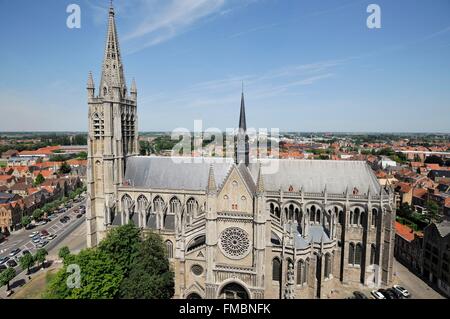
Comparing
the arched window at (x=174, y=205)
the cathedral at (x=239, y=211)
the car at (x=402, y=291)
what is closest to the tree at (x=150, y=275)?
the cathedral at (x=239, y=211)

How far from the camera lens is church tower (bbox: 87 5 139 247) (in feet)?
153

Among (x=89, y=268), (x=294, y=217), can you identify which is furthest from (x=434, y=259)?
(x=89, y=268)

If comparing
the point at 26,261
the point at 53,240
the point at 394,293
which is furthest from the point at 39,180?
the point at 394,293

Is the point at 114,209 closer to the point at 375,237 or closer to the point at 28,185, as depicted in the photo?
the point at 375,237

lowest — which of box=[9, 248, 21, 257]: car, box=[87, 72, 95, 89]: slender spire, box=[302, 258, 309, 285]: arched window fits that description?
box=[9, 248, 21, 257]: car

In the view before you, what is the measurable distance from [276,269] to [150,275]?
15.5 metres

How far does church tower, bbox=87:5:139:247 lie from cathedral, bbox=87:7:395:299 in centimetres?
16

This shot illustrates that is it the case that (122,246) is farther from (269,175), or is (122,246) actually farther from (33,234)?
(33,234)

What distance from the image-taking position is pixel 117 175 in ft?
159

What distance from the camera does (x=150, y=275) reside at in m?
36.3

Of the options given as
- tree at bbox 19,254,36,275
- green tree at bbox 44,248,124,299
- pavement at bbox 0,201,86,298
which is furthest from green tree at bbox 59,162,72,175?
green tree at bbox 44,248,124,299

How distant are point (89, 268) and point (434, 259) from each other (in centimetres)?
4656

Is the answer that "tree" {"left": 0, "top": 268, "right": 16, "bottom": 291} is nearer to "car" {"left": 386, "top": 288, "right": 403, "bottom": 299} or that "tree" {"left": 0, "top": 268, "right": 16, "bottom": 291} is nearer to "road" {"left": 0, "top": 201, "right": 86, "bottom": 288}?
"road" {"left": 0, "top": 201, "right": 86, "bottom": 288}

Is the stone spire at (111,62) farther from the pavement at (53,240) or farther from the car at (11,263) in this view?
the car at (11,263)
